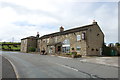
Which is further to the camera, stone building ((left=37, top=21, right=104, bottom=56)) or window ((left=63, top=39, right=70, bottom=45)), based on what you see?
window ((left=63, top=39, right=70, bottom=45))

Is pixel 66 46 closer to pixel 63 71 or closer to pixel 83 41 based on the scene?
pixel 83 41

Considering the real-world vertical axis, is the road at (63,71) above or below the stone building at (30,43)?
below

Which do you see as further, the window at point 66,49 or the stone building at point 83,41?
the window at point 66,49

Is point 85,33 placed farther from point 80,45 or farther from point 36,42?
point 36,42

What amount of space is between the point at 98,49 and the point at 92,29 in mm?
5500

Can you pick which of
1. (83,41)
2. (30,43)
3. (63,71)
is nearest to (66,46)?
(83,41)

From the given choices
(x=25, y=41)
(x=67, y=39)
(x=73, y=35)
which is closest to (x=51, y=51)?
(x=67, y=39)

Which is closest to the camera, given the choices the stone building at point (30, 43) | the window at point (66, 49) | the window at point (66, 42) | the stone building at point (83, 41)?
the stone building at point (83, 41)

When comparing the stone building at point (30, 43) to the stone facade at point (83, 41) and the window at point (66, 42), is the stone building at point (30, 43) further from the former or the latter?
the window at point (66, 42)

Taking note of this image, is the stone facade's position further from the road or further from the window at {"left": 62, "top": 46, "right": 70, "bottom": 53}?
the road

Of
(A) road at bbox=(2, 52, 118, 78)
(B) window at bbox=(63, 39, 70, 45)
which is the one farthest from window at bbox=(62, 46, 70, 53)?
(A) road at bbox=(2, 52, 118, 78)

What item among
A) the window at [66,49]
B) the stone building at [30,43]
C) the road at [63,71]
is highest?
the stone building at [30,43]

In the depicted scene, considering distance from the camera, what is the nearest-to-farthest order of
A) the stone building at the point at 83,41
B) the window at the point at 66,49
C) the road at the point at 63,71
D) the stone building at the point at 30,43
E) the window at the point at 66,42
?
1. the road at the point at 63,71
2. the stone building at the point at 83,41
3. the window at the point at 66,49
4. the window at the point at 66,42
5. the stone building at the point at 30,43

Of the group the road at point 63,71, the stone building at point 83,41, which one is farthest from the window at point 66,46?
the road at point 63,71
